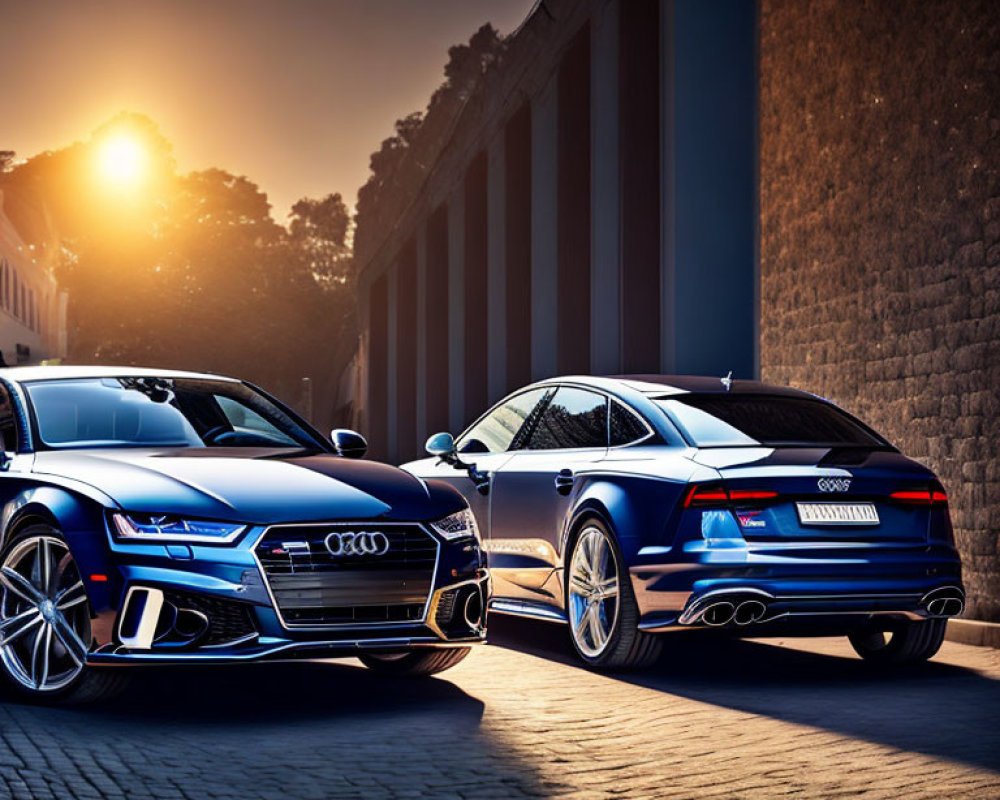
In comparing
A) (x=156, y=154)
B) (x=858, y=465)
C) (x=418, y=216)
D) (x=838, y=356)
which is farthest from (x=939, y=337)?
(x=156, y=154)

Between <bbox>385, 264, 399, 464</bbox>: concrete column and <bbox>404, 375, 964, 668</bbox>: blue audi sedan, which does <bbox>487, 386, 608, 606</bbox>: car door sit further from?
<bbox>385, 264, 399, 464</bbox>: concrete column

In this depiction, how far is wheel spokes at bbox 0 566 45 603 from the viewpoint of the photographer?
303 inches

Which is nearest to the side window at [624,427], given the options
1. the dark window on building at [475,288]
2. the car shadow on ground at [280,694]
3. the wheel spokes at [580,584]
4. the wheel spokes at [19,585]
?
the wheel spokes at [580,584]

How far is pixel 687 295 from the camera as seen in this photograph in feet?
62.3

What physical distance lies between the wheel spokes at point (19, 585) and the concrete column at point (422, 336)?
32.3 meters

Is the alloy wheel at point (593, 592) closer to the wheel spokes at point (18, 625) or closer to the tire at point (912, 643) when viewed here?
the tire at point (912, 643)

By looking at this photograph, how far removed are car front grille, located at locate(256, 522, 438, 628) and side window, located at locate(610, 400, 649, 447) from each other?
201cm

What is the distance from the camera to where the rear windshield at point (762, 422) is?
29.5ft

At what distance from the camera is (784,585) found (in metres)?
8.28

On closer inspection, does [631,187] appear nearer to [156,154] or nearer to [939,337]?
[939,337]

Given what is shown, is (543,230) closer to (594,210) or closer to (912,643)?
(594,210)

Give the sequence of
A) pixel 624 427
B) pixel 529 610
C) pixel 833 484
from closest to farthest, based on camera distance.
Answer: pixel 833 484, pixel 624 427, pixel 529 610

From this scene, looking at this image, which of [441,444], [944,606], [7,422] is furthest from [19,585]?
[944,606]

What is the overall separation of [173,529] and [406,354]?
124 ft
